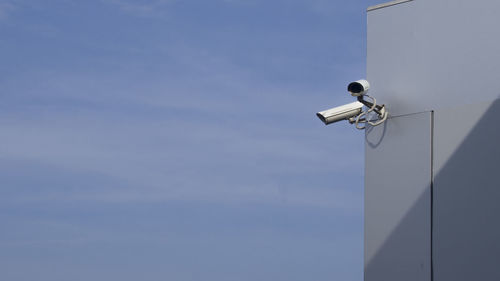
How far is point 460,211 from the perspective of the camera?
648cm

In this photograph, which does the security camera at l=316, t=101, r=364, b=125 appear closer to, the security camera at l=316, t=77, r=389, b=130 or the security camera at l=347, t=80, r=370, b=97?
the security camera at l=316, t=77, r=389, b=130

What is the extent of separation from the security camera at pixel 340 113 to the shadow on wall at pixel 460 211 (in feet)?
2.25

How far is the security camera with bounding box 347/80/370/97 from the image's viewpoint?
6719 millimetres

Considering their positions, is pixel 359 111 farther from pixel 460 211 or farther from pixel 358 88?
pixel 460 211

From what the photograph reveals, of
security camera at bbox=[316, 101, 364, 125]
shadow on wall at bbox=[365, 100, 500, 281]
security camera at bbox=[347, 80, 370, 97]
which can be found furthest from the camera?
security camera at bbox=[316, 101, 364, 125]

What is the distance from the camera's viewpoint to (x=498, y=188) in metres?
6.33

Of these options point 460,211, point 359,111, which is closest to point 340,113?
point 359,111

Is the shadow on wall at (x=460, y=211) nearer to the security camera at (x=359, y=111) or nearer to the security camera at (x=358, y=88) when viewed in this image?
the security camera at (x=359, y=111)

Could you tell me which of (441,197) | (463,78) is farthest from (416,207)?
(463,78)

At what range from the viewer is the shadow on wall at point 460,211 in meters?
6.33

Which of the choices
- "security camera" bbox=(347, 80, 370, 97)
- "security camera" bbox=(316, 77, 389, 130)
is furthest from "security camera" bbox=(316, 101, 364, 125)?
"security camera" bbox=(347, 80, 370, 97)

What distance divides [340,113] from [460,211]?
1.29 m

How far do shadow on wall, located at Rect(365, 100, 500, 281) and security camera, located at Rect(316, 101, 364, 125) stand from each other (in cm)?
69

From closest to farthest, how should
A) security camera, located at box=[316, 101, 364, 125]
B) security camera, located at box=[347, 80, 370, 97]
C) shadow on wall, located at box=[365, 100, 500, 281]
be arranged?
shadow on wall, located at box=[365, 100, 500, 281]
security camera, located at box=[347, 80, 370, 97]
security camera, located at box=[316, 101, 364, 125]
